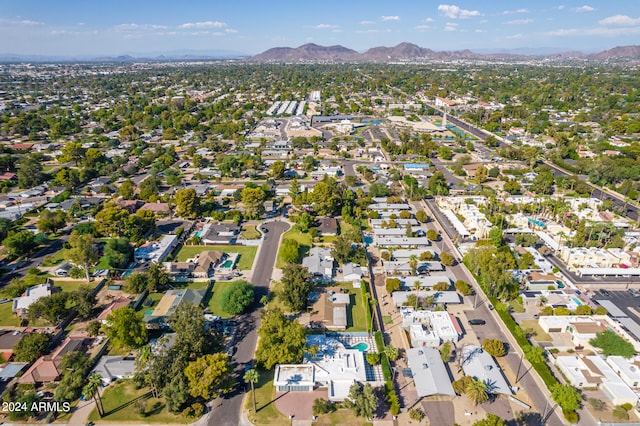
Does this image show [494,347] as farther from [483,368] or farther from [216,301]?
[216,301]

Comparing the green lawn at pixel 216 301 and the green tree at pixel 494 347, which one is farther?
the green lawn at pixel 216 301

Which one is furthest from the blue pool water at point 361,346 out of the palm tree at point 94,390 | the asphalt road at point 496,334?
the palm tree at point 94,390

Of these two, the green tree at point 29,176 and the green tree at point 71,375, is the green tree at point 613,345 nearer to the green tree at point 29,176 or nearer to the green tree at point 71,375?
the green tree at point 71,375

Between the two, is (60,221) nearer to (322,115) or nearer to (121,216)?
(121,216)

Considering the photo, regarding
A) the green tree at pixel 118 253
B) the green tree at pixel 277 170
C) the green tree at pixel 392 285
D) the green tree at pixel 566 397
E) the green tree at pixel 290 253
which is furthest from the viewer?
the green tree at pixel 277 170

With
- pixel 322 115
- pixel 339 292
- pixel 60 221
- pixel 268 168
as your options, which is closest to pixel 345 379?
pixel 339 292

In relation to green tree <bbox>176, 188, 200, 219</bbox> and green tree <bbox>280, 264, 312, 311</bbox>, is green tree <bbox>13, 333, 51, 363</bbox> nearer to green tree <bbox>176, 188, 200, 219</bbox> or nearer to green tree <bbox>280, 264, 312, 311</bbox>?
green tree <bbox>280, 264, 312, 311</bbox>

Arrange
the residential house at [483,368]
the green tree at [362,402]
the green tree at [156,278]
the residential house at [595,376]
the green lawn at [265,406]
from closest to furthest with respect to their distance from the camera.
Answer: the green tree at [362,402]
the green lawn at [265,406]
the residential house at [595,376]
the residential house at [483,368]
the green tree at [156,278]
